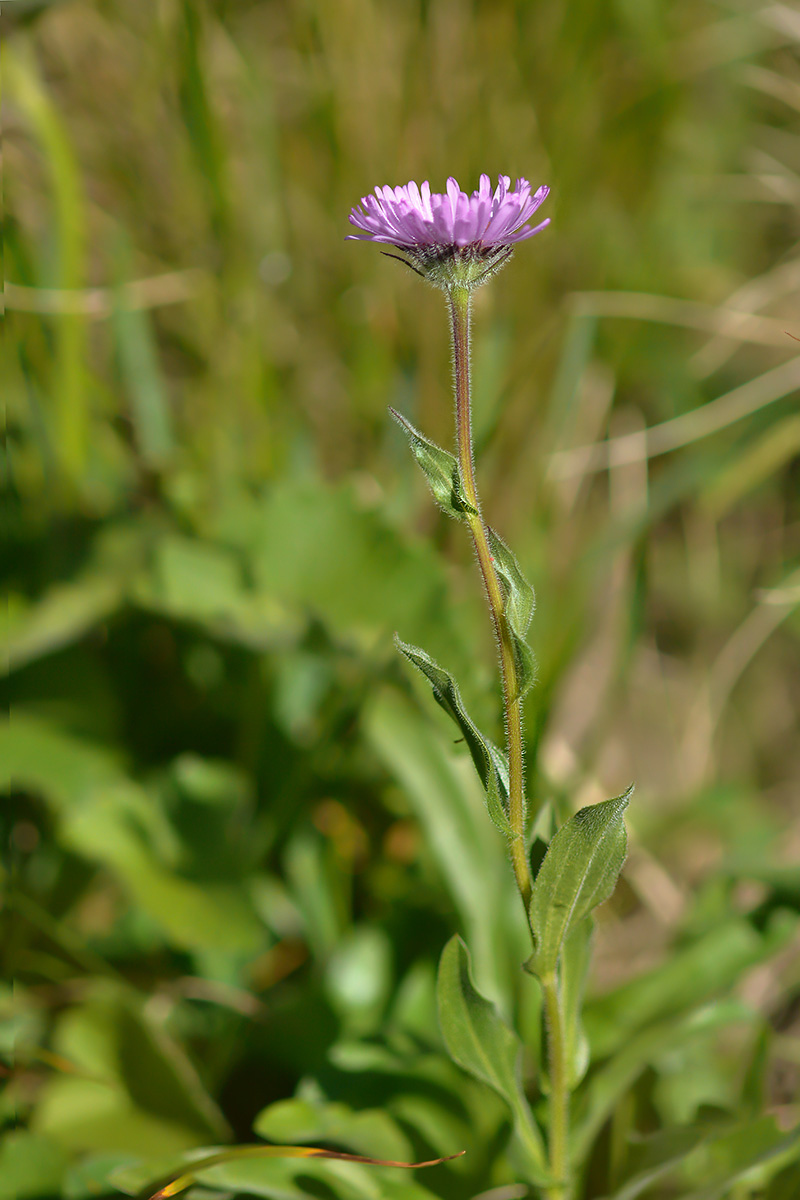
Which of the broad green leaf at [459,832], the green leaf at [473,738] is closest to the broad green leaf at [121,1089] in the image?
the broad green leaf at [459,832]

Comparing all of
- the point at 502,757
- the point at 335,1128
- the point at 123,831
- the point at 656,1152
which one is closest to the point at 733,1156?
the point at 656,1152

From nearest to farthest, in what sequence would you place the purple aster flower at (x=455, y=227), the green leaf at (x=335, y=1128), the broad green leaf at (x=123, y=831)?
the purple aster flower at (x=455, y=227) → the green leaf at (x=335, y=1128) → the broad green leaf at (x=123, y=831)

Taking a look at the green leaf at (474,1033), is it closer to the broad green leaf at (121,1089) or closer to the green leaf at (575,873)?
the green leaf at (575,873)

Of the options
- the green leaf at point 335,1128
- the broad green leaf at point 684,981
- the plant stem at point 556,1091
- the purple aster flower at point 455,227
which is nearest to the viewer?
the purple aster flower at point 455,227

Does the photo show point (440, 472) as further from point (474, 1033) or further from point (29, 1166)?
point (29, 1166)

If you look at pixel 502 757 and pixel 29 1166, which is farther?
pixel 29 1166

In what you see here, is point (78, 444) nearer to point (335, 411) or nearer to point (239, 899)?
point (335, 411)

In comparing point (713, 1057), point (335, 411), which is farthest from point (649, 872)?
point (335, 411)
